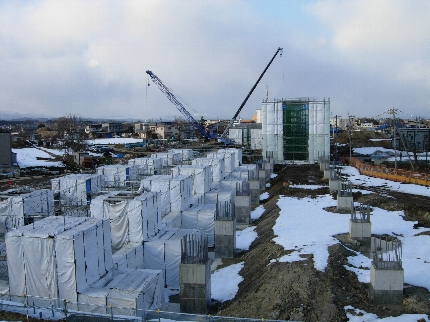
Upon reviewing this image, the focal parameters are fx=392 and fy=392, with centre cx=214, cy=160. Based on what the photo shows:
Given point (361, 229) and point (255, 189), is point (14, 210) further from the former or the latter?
point (255, 189)

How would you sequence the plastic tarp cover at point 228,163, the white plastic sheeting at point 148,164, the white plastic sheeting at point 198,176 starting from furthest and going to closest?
the plastic tarp cover at point 228,163 → the white plastic sheeting at point 148,164 → the white plastic sheeting at point 198,176

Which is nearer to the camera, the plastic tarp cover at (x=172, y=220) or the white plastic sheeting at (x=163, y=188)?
the plastic tarp cover at (x=172, y=220)

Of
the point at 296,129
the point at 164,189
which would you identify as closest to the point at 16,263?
the point at 164,189

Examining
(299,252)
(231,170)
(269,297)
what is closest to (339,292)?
(269,297)

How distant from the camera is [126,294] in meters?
8.23

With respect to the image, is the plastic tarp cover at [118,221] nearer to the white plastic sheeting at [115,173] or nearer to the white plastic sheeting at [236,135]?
the white plastic sheeting at [115,173]

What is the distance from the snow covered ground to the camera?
1034 centimetres

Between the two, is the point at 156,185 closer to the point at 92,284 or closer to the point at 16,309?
the point at 92,284

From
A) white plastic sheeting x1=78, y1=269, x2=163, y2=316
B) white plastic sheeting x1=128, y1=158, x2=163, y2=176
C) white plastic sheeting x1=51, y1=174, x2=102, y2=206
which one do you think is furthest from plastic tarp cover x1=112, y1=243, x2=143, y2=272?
white plastic sheeting x1=128, y1=158, x2=163, y2=176

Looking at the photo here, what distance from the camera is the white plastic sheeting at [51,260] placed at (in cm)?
818

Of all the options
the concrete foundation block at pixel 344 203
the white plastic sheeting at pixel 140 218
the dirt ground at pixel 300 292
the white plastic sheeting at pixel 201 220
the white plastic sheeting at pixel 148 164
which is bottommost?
the dirt ground at pixel 300 292

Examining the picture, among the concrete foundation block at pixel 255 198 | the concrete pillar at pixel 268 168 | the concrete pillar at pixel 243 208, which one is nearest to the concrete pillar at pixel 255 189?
the concrete foundation block at pixel 255 198

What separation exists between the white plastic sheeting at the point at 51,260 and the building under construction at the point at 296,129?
29253 millimetres

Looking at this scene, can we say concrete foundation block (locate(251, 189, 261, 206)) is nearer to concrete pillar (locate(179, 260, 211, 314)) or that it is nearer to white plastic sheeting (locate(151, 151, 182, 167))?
white plastic sheeting (locate(151, 151, 182, 167))
